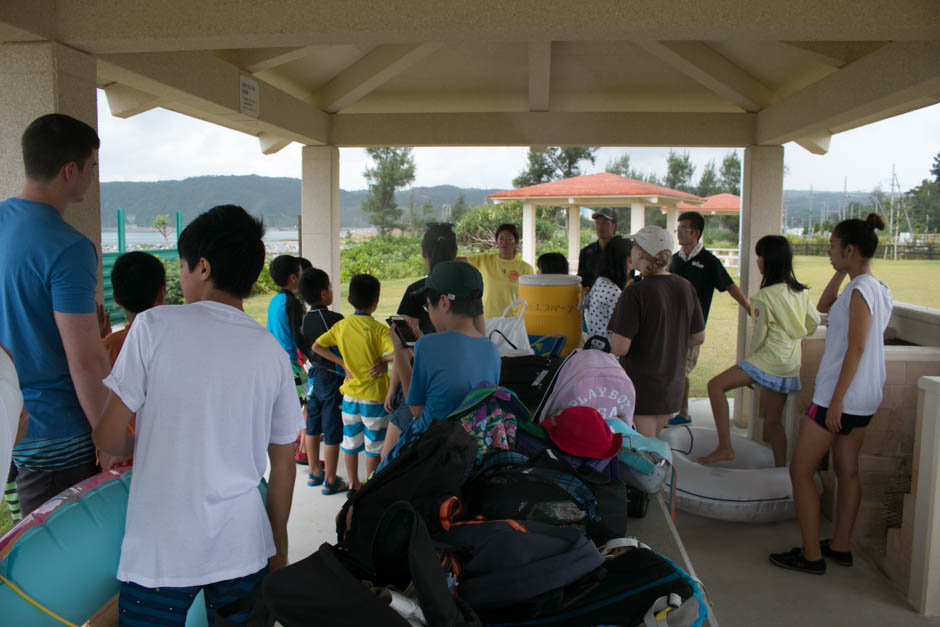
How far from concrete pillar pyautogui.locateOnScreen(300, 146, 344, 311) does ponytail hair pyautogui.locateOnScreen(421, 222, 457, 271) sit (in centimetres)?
283

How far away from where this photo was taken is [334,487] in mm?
4676

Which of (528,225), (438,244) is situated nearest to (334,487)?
(438,244)

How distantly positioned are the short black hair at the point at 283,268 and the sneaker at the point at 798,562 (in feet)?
11.9

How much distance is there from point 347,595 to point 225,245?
937 mm

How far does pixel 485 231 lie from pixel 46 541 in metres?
32.3

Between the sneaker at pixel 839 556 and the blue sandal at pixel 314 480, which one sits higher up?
the blue sandal at pixel 314 480

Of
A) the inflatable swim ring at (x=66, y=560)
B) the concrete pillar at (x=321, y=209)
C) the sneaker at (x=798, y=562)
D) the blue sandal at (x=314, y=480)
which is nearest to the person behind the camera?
the inflatable swim ring at (x=66, y=560)

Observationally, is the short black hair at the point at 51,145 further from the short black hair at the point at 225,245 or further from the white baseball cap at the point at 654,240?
the white baseball cap at the point at 654,240

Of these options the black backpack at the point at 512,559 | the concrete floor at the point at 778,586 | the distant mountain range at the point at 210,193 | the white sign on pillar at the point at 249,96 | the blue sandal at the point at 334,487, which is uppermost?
the distant mountain range at the point at 210,193


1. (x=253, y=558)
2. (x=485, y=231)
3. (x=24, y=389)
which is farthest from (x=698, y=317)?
(x=485, y=231)

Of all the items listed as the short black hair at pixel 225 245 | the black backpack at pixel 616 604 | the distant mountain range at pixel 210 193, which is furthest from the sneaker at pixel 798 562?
the distant mountain range at pixel 210 193

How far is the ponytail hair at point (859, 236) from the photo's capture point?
3344mm

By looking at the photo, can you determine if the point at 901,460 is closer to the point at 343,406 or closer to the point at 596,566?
the point at 596,566

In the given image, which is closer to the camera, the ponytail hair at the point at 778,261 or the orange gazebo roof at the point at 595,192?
the ponytail hair at the point at 778,261
